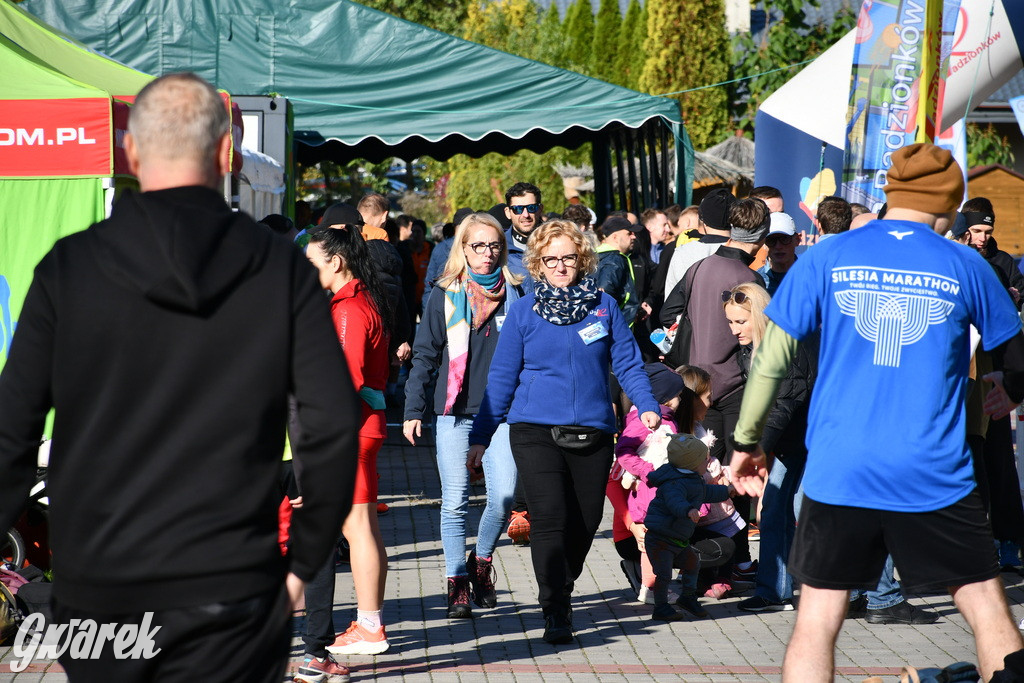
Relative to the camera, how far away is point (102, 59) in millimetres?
9594

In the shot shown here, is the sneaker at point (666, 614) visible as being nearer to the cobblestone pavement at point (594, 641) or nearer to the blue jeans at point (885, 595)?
the cobblestone pavement at point (594, 641)

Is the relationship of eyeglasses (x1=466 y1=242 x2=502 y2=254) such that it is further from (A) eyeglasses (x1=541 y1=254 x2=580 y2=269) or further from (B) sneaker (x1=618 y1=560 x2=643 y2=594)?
(B) sneaker (x1=618 y1=560 x2=643 y2=594)

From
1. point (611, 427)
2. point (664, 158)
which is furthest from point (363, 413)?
point (664, 158)

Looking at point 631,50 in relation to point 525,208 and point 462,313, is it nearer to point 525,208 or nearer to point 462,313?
point 525,208

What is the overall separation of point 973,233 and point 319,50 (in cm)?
880

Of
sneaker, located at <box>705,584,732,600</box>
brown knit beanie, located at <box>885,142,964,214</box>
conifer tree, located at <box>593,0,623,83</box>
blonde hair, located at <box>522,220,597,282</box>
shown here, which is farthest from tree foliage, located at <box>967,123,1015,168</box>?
brown knit beanie, located at <box>885,142,964,214</box>

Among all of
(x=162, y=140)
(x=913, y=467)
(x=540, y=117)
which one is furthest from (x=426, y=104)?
(x=162, y=140)

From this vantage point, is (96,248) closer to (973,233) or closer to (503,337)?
(503,337)

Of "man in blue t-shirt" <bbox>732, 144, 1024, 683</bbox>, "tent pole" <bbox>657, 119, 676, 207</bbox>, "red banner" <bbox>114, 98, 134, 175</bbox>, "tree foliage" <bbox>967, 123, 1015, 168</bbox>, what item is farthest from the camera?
"tree foliage" <bbox>967, 123, 1015, 168</bbox>

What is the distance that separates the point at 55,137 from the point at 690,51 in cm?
2522

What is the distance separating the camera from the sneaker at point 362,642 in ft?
18.5

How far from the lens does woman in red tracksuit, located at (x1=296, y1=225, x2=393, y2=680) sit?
17.8 ft

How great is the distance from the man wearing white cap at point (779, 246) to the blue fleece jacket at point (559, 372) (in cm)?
221

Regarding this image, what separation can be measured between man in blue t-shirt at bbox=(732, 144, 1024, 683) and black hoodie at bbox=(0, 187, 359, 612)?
199 cm
